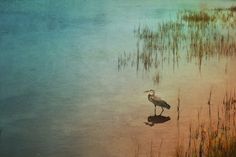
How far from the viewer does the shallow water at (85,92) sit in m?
6.90

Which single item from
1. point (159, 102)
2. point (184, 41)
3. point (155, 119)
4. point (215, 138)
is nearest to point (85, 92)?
point (159, 102)

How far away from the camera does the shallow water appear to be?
690cm

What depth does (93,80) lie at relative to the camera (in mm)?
10250

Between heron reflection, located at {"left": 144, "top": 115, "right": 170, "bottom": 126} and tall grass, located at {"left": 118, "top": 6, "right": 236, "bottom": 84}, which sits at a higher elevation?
tall grass, located at {"left": 118, "top": 6, "right": 236, "bottom": 84}

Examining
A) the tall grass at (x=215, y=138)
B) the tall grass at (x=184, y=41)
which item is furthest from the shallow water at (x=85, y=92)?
the tall grass at (x=184, y=41)

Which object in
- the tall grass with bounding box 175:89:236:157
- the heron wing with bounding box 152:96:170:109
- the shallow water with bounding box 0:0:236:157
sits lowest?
the shallow water with bounding box 0:0:236:157

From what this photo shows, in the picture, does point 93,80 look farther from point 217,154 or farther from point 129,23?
point 129,23

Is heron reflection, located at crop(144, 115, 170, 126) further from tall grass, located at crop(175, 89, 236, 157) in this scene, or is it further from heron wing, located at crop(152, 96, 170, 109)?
tall grass, located at crop(175, 89, 236, 157)

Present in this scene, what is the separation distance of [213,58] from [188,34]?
298cm

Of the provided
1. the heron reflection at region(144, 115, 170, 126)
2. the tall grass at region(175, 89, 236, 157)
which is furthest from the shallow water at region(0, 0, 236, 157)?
the tall grass at region(175, 89, 236, 157)

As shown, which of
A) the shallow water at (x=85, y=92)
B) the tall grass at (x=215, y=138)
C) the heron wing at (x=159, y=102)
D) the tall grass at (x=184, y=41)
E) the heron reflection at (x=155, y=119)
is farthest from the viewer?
the tall grass at (x=184, y=41)

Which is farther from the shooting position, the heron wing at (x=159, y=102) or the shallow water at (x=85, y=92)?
the heron wing at (x=159, y=102)

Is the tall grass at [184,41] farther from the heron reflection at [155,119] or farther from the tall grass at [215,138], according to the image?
the tall grass at [215,138]

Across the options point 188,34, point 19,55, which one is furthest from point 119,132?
point 188,34
